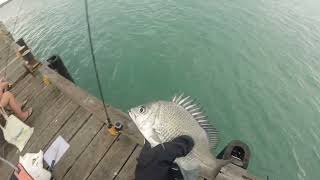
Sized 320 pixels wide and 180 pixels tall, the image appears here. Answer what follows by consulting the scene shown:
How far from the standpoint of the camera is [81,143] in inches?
216

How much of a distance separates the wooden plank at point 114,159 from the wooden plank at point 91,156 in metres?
0.10

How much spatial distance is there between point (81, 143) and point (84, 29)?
8.70m

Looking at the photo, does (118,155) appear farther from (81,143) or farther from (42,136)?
(42,136)

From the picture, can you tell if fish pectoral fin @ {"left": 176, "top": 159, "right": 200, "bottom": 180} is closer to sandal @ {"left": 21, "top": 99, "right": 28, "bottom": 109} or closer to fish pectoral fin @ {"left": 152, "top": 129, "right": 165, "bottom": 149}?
fish pectoral fin @ {"left": 152, "top": 129, "right": 165, "bottom": 149}

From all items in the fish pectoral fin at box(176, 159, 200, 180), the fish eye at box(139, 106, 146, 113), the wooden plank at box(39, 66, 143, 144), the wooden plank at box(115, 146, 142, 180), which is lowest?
the wooden plank at box(115, 146, 142, 180)

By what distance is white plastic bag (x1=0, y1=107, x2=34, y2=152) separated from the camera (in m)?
5.78

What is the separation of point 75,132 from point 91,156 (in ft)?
2.48

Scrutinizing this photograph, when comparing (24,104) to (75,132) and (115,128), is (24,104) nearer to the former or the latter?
(75,132)

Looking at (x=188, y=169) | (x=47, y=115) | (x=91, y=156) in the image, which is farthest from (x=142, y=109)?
(x=47, y=115)

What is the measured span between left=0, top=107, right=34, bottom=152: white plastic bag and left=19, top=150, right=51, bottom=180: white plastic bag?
1012mm

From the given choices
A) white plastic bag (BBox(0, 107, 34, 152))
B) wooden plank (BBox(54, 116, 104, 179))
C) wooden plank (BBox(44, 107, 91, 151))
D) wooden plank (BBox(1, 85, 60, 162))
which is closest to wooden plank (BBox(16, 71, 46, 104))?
wooden plank (BBox(1, 85, 60, 162))

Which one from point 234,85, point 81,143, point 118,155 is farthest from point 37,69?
point 234,85

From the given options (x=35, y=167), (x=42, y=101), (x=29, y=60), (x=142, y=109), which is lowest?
(x=42, y=101)

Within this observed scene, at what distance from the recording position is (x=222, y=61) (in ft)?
33.0
